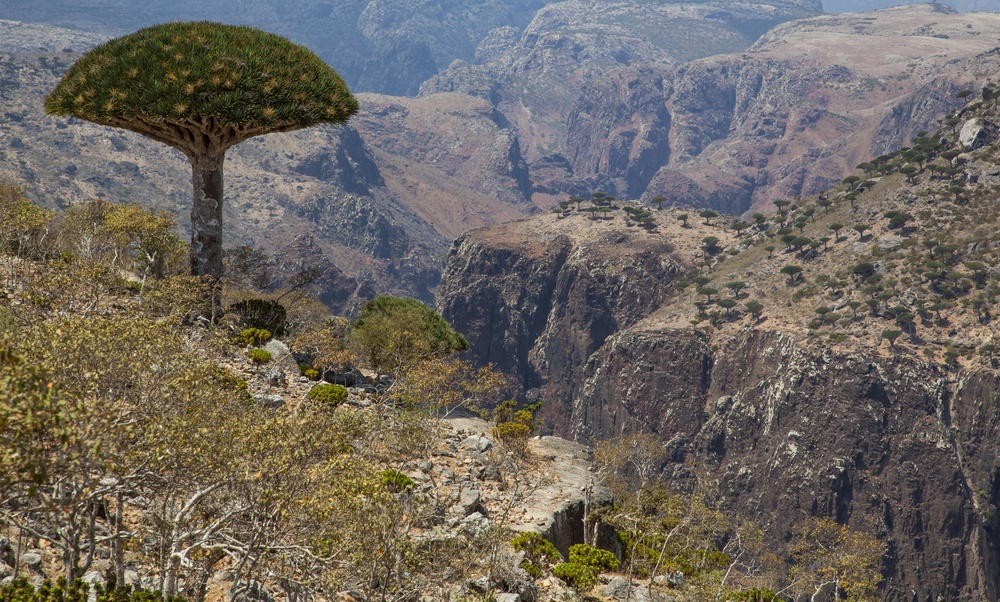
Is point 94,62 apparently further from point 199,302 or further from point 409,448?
point 409,448

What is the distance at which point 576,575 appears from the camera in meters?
22.8

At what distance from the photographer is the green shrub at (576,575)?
22547mm

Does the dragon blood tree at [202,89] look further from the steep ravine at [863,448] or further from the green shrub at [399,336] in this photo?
the steep ravine at [863,448]

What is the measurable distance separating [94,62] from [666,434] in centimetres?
14660

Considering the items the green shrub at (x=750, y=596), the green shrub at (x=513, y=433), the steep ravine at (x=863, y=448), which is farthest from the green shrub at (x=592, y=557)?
the steep ravine at (x=863, y=448)

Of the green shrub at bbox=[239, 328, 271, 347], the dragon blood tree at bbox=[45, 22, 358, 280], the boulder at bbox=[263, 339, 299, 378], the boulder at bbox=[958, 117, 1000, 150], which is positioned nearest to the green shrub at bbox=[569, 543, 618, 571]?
the boulder at bbox=[263, 339, 299, 378]

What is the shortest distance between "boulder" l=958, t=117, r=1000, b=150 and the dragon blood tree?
14561 centimetres

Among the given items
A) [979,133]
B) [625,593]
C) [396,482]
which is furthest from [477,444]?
[979,133]

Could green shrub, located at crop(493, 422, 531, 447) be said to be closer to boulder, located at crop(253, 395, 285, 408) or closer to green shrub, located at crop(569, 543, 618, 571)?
green shrub, located at crop(569, 543, 618, 571)

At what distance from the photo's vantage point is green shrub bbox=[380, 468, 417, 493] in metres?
22.3

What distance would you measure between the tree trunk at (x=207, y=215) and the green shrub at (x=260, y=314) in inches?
84.8

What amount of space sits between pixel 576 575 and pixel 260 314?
82.2 ft

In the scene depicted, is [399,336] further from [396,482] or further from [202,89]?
[396,482]

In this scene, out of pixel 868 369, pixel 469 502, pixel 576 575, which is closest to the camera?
pixel 576 575
